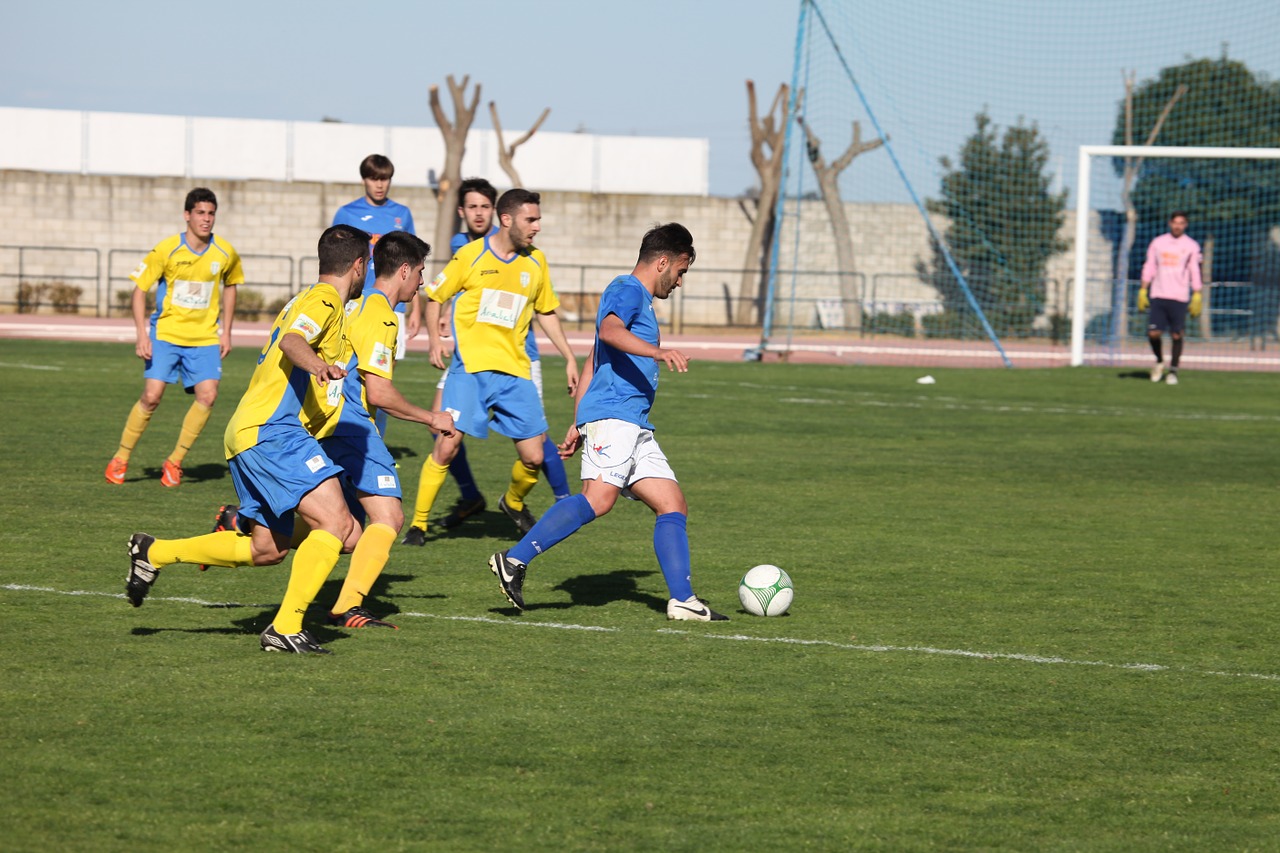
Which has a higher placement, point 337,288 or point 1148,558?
point 337,288

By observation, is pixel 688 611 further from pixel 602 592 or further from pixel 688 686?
pixel 688 686

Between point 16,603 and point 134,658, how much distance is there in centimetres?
121

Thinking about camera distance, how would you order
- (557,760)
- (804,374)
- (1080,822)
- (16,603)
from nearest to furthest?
1. (1080,822)
2. (557,760)
3. (16,603)
4. (804,374)

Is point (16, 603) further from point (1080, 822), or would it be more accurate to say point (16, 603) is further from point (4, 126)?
point (4, 126)

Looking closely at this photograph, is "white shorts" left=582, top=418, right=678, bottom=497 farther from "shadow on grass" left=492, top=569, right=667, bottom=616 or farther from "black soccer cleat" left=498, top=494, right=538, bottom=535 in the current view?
"black soccer cleat" left=498, top=494, right=538, bottom=535

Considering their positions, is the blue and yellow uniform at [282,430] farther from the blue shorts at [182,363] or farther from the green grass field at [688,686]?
the blue shorts at [182,363]

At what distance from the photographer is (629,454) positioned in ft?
22.0

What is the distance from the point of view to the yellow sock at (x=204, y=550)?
601cm

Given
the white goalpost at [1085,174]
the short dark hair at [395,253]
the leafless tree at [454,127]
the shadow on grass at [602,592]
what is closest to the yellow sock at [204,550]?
the shadow on grass at [602,592]

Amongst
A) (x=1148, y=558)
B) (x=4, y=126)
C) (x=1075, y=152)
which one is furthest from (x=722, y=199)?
(x=1148, y=558)

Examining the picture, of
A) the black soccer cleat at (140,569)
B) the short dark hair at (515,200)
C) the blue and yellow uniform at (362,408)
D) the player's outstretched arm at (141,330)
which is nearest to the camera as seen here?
the black soccer cleat at (140,569)

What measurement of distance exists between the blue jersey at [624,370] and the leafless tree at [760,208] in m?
27.2

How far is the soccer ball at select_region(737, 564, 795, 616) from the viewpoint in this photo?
681cm

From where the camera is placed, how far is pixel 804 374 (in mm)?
22469
